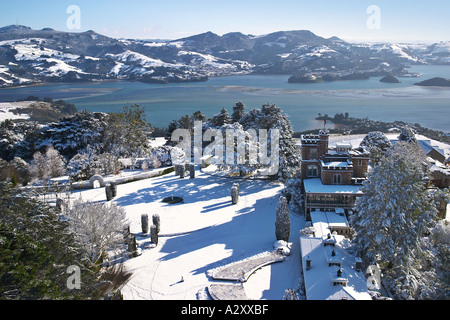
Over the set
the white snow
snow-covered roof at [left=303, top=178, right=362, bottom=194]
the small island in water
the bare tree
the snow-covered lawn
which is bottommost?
the snow-covered lawn

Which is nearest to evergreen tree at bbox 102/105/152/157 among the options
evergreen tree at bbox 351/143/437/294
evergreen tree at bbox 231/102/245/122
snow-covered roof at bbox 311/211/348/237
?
evergreen tree at bbox 231/102/245/122

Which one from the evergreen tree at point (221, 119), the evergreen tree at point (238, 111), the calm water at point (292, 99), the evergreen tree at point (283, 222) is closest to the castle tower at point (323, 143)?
the evergreen tree at point (283, 222)

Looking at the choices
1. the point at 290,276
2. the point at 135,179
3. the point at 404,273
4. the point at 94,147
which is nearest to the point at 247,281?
the point at 290,276

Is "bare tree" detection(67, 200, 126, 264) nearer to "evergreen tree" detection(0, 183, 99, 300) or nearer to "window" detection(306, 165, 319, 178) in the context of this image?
"evergreen tree" detection(0, 183, 99, 300)

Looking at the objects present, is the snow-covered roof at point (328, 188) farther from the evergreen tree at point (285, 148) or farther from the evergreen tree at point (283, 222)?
the evergreen tree at point (285, 148)
